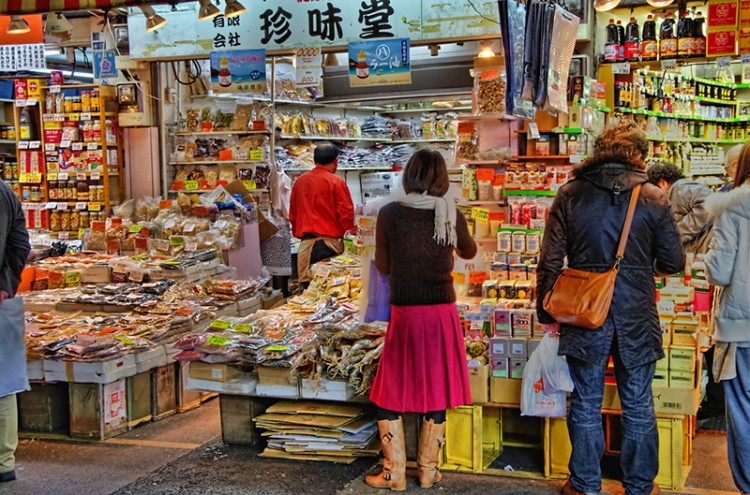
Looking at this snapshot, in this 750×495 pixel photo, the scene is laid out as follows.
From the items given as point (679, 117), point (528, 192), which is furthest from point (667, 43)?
point (679, 117)

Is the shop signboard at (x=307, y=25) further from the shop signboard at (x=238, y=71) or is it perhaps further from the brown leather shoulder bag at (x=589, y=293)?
the brown leather shoulder bag at (x=589, y=293)

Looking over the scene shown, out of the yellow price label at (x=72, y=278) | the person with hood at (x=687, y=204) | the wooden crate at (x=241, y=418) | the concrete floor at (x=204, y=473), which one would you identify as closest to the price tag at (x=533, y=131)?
the person with hood at (x=687, y=204)

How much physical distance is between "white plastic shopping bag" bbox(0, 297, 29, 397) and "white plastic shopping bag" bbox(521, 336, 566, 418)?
293cm

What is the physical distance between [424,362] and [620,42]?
4616mm

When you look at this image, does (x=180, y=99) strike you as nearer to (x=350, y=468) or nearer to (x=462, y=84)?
(x=462, y=84)

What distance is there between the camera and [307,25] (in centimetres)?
822

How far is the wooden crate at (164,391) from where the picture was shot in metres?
6.04

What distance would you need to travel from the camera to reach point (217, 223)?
8406mm

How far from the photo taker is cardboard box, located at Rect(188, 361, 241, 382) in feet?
17.3

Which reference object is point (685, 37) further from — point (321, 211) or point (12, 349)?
point (12, 349)

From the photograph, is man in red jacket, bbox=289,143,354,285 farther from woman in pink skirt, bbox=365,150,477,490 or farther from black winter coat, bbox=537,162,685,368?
black winter coat, bbox=537,162,685,368

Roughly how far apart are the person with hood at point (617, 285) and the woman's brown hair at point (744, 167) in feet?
1.54

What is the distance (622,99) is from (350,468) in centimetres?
475

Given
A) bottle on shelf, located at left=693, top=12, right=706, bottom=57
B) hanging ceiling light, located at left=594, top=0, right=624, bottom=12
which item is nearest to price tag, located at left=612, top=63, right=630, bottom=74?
bottle on shelf, located at left=693, top=12, right=706, bottom=57
